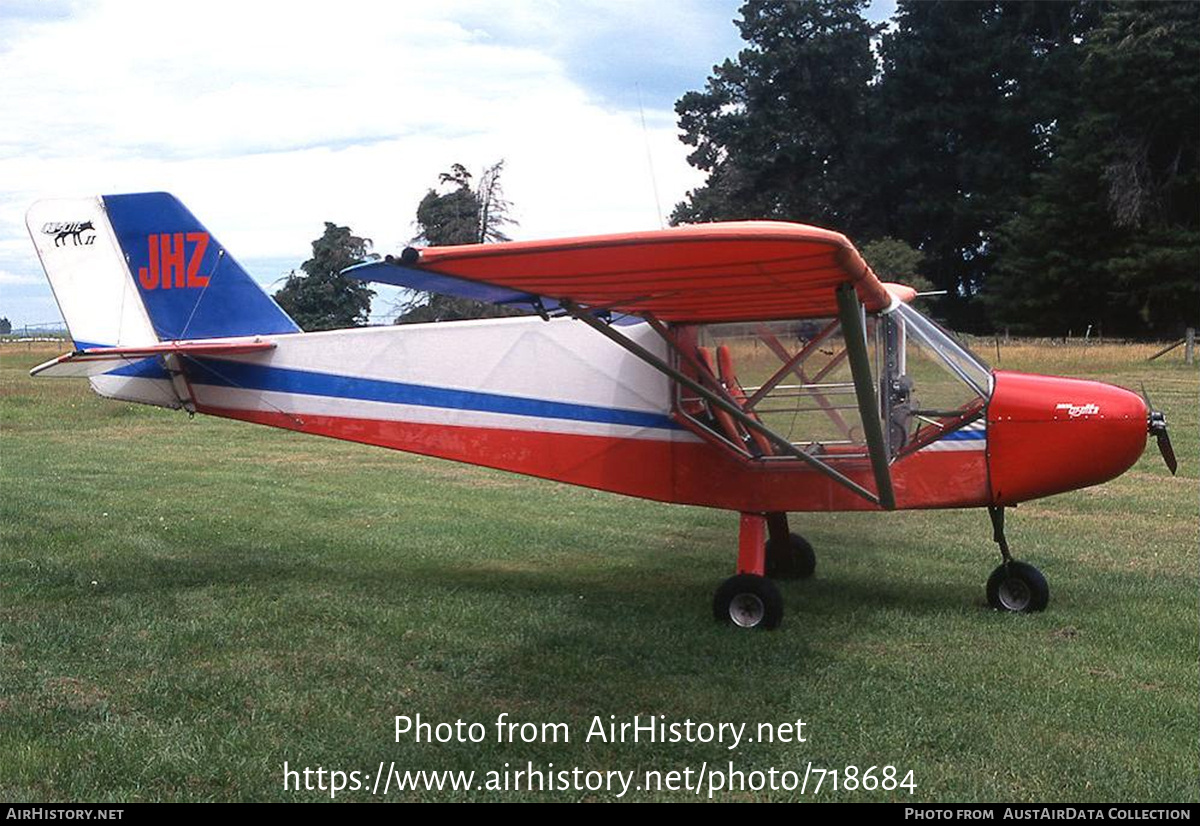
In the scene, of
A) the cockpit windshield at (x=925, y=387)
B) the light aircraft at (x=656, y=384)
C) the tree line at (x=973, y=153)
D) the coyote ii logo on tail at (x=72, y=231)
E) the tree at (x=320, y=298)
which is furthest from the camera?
the tree line at (x=973, y=153)

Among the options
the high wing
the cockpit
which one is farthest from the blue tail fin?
the cockpit

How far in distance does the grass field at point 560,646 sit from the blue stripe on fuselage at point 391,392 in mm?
1192

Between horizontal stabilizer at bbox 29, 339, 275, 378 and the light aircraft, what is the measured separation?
27mm

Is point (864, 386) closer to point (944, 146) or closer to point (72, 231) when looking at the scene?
point (72, 231)

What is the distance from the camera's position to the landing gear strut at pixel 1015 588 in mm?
6992

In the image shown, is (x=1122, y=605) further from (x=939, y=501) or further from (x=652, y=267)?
(x=652, y=267)

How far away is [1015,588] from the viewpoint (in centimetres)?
706

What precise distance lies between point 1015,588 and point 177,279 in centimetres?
616

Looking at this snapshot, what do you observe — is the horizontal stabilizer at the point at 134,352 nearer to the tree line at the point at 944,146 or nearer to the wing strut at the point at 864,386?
the wing strut at the point at 864,386

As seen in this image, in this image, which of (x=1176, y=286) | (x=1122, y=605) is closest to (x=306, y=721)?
(x=1122, y=605)

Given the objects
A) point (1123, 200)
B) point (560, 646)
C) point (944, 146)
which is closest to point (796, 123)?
point (944, 146)

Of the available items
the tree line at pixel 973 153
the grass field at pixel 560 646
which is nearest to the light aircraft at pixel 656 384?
the grass field at pixel 560 646

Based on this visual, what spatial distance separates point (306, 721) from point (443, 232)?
72.1 feet

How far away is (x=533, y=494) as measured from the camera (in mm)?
12539
